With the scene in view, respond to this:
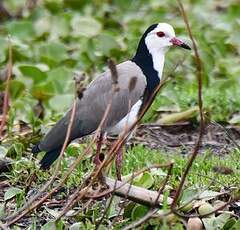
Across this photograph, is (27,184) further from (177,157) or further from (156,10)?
(156,10)

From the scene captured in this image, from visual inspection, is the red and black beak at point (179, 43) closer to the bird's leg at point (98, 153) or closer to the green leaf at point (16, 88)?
the bird's leg at point (98, 153)

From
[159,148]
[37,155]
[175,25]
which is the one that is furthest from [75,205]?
A: [175,25]

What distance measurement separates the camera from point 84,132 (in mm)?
5578

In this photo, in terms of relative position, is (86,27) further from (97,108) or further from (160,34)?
(97,108)

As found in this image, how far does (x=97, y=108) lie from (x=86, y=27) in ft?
9.46

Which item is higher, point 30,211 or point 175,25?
point 30,211

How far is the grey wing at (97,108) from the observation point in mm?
5535

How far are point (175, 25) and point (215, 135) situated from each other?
2.39 metres

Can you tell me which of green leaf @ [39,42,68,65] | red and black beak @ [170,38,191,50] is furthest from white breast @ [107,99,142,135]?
green leaf @ [39,42,68,65]

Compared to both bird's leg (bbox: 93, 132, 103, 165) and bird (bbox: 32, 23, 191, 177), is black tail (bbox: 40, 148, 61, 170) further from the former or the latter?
bird's leg (bbox: 93, 132, 103, 165)

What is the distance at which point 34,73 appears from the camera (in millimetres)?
7305

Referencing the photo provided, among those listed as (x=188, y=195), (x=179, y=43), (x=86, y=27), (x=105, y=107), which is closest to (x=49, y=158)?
(x=105, y=107)

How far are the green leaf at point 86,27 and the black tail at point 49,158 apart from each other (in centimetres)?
289

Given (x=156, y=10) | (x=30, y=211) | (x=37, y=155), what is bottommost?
(x=156, y=10)
